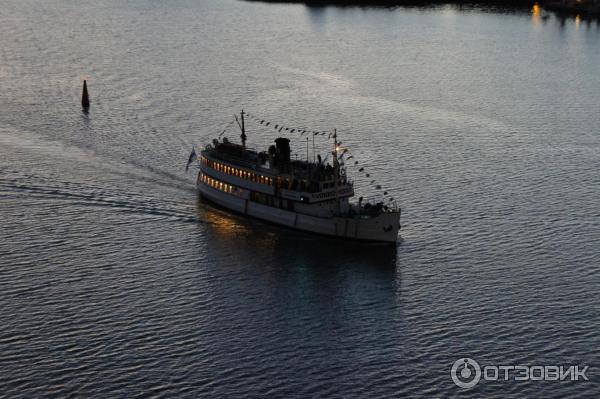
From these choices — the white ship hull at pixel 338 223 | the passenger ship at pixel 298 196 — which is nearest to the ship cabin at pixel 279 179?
the passenger ship at pixel 298 196

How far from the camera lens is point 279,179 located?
99.7m

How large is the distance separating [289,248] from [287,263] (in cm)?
349

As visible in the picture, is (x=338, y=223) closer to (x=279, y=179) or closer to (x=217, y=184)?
(x=279, y=179)

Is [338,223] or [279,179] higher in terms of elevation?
[279,179]

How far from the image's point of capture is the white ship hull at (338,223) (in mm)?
94562

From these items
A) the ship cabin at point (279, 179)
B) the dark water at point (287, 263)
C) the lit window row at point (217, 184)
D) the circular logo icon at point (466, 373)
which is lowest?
the circular logo icon at point (466, 373)

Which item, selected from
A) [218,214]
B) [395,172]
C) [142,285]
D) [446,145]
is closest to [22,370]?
[142,285]

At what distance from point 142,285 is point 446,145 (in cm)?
6076

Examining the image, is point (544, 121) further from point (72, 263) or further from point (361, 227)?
point (72, 263)

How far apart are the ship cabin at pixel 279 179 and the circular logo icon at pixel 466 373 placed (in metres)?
27.3

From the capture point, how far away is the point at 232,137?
135m

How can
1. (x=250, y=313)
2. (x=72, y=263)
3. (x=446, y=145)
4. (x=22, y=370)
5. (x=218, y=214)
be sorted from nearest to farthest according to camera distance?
(x=22, y=370), (x=250, y=313), (x=72, y=263), (x=218, y=214), (x=446, y=145)

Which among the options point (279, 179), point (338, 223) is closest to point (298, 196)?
point (279, 179)

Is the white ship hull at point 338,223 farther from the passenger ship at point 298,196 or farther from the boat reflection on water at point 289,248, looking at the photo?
the boat reflection on water at point 289,248
